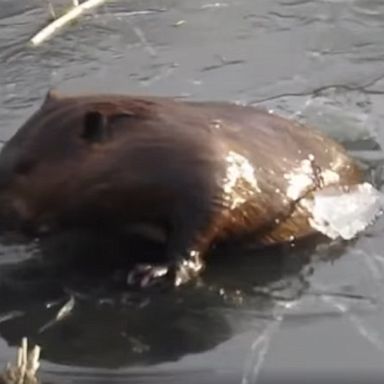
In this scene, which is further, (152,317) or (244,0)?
(244,0)

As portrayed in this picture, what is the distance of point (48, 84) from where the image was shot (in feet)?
18.5

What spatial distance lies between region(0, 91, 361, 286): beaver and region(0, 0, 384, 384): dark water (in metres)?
0.10

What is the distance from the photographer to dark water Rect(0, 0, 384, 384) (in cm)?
356

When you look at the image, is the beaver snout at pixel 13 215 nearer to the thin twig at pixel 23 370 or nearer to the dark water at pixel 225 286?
the dark water at pixel 225 286

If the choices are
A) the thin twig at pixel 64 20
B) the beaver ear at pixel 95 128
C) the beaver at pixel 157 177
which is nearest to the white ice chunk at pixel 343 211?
the beaver at pixel 157 177

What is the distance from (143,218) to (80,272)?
8.9 inches

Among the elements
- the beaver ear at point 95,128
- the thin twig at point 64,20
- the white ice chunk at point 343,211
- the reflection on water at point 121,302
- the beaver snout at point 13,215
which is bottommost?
the thin twig at point 64,20

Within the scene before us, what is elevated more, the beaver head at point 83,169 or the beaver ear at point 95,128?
the beaver ear at point 95,128

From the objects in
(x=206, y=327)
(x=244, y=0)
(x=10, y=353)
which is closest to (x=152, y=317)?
(x=206, y=327)

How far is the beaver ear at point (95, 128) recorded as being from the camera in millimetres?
4059

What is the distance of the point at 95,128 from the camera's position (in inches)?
160

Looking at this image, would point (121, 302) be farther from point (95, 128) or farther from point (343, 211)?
point (343, 211)

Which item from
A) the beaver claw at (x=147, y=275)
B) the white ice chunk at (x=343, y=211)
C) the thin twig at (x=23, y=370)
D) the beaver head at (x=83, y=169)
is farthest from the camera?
the white ice chunk at (x=343, y=211)

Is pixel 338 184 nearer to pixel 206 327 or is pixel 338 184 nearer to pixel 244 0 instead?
pixel 206 327
